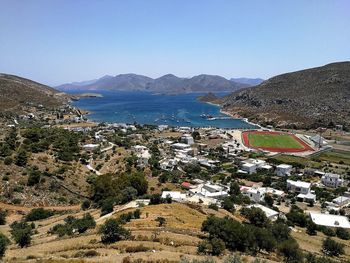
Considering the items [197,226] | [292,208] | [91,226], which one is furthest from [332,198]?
[91,226]

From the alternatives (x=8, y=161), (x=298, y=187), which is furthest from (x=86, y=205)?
(x=298, y=187)

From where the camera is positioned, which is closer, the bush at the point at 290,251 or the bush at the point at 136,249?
the bush at the point at 136,249

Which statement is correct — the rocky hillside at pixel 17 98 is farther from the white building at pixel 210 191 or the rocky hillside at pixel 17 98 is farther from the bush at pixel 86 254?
the bush at pixel 86 254

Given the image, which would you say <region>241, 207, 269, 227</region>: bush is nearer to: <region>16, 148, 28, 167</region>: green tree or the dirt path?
the dirt path

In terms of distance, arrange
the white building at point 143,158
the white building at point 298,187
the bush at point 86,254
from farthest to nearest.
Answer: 1. the white building at point 143,158
2. the white building at point 298,187
3. the bush at point 86,254

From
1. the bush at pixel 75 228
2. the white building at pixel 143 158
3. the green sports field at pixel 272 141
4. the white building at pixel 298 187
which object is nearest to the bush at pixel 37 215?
the bush at pixel 75 228

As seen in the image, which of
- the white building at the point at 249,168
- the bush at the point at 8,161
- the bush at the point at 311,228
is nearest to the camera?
the bush at the point at 311,228

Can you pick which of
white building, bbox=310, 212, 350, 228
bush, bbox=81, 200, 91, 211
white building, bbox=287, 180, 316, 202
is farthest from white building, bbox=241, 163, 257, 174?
bush, bbox=81, 200, 91, 211
